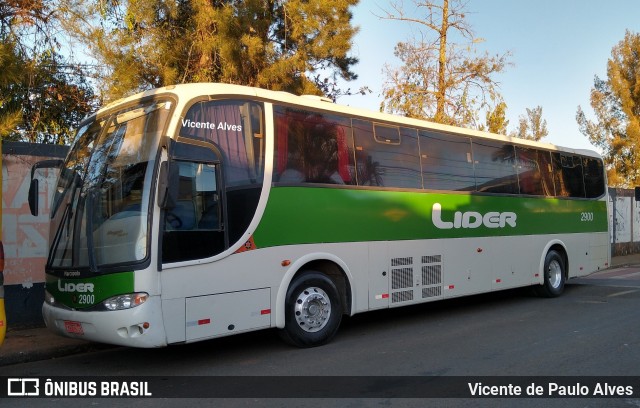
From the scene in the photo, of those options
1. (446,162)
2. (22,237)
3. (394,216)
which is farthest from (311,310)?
(22,237)

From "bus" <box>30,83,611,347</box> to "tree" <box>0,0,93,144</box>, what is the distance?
1.44 metres

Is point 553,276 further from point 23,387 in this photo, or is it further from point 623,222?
point 623,222

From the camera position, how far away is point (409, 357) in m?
7.13

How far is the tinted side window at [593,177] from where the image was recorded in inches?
544

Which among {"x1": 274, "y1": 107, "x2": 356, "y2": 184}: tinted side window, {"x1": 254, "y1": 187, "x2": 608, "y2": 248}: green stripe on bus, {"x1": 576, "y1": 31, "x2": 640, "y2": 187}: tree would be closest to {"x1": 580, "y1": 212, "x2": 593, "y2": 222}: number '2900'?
{"x1": 254, "y1": 187, "x2": 608, "y2": 248}: green stripe on bus

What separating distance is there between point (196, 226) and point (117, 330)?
1402 mm

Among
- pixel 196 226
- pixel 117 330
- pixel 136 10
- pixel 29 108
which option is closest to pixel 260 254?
pixel 196 226

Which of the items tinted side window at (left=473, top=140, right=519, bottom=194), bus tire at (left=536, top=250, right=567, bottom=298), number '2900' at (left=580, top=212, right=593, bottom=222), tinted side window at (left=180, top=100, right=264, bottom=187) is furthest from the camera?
number '2900' at (left=580, top=212, right=593, bottom=222)

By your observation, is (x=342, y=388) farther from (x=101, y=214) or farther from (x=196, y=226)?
(x=101, y=214)

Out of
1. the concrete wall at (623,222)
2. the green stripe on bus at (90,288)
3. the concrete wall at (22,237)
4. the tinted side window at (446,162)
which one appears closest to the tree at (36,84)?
the concrete wall at (22,237)

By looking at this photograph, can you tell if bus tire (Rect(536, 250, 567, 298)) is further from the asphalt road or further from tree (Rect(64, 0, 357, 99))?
tree (Rect(64, 0, 357, 99))

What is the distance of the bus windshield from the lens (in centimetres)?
620

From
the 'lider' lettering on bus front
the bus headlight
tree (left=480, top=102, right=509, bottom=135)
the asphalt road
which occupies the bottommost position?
the asphalt road

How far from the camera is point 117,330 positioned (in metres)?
6.04
